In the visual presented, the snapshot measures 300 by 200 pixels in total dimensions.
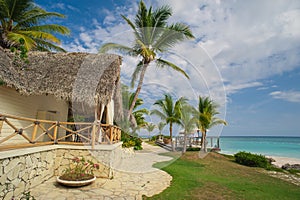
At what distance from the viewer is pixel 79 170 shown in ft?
15.5

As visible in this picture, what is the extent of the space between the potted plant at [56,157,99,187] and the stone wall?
159 millimetres

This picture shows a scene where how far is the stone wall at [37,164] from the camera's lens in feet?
10.7

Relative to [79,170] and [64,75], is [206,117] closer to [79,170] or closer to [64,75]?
[64,75]

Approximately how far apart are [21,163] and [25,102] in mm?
3424

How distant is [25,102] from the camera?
6270 millimetres

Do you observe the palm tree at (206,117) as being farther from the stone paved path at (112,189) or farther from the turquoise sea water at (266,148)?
the turquoise sea water at (266,148)

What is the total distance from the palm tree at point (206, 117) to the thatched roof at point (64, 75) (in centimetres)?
802

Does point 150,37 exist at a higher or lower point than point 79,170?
higher

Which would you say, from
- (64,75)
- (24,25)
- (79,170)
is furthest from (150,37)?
(79,170)

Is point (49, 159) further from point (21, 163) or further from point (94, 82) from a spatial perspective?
point (94, 82)

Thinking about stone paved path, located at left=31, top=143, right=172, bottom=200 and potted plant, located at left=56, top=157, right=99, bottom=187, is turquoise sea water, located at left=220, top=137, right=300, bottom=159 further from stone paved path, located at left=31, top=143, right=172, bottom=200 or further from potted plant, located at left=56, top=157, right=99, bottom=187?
potted plant, located at left=56, top=157, right=99, bottom=187

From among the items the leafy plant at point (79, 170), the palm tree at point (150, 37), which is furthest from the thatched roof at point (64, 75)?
the leafy plant at point (79, 170)

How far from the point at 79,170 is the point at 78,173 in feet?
0.71

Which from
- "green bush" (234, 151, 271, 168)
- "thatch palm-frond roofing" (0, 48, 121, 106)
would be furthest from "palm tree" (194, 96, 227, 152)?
"thatch palm-frond roofing" (0, 48, 121, 106)
